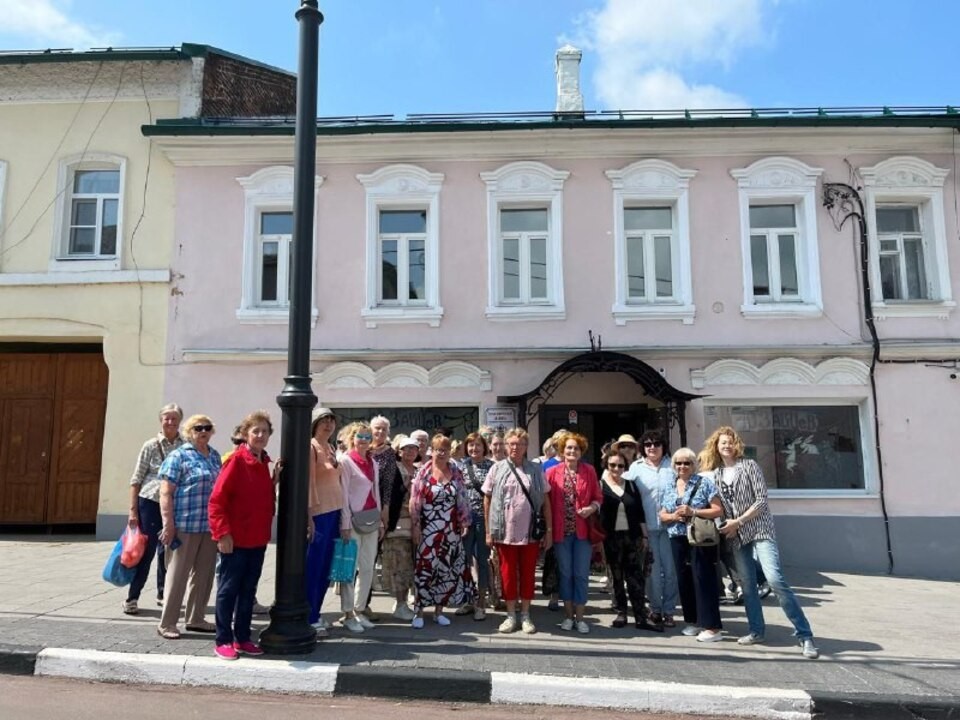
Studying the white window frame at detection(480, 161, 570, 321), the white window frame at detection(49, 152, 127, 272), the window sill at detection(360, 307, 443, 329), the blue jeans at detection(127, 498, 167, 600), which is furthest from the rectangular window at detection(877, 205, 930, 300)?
the white window frame at detection(49, 152, 127, 272)

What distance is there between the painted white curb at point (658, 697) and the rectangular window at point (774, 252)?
24.0 ft

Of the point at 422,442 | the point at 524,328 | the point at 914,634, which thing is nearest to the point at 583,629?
the point at 422,442

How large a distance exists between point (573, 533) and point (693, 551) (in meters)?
1.06

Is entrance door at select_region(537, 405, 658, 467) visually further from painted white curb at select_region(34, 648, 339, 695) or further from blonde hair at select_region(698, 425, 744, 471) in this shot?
painted white curb at select_region(34, 648, 339, 695)

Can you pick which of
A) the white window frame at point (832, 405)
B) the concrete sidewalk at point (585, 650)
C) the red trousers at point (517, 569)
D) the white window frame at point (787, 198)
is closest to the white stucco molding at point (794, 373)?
the white window frame at point (832, 405)

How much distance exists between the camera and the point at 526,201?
11.1 m

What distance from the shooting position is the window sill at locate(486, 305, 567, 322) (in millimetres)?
10648

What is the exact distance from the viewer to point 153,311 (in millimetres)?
10945

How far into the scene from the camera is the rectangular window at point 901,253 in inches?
428

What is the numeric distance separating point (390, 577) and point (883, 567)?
7.74m

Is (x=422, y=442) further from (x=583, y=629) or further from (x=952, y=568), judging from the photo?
(x=952, y=568)

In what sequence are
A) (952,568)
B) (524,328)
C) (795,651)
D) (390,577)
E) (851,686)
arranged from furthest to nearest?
(524,328) → (952,568) → (390,577) → (795,651) → (851,686)

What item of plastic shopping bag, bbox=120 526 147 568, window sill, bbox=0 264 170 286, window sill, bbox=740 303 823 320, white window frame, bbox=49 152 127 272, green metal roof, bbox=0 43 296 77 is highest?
green metal roof, bbox=0 43 296 77

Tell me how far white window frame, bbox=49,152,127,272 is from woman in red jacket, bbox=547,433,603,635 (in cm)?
859
